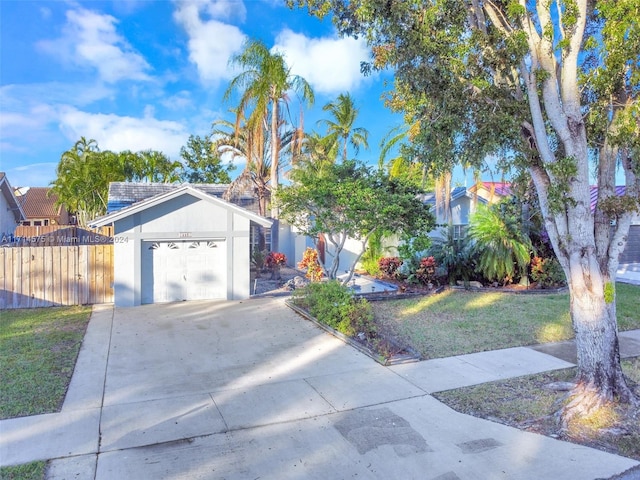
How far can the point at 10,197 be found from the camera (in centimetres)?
2283

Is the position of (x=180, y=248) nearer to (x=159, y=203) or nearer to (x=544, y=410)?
(x=159, y=203)

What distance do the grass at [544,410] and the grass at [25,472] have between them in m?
4.66

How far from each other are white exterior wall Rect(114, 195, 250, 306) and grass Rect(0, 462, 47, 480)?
8.08 metres

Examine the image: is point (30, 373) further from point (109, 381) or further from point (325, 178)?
point (325, 178)

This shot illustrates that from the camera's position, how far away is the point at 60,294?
1176cm

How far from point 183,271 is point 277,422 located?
8.29 m

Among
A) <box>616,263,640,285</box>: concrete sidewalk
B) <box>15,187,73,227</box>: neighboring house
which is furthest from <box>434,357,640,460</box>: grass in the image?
<box>15,187,73,227</box>: neighboring house

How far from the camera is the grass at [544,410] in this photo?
4.66 m

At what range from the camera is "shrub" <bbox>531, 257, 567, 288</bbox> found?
47.3 feet

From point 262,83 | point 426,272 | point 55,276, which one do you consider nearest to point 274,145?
point 262,83

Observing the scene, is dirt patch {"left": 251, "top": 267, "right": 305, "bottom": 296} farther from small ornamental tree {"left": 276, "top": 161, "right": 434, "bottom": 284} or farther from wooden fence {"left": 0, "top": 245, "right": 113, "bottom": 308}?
wooden fence {"left": 0, "top": 245, "right": 113, "bottom": 308}

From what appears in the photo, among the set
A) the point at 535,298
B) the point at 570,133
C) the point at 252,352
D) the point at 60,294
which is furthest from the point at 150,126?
the point at 570,133

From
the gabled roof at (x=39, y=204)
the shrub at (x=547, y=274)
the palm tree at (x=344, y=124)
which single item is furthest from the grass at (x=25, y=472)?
the gabled roof at (x=39, y=204)

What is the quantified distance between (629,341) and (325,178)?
26.4ft
